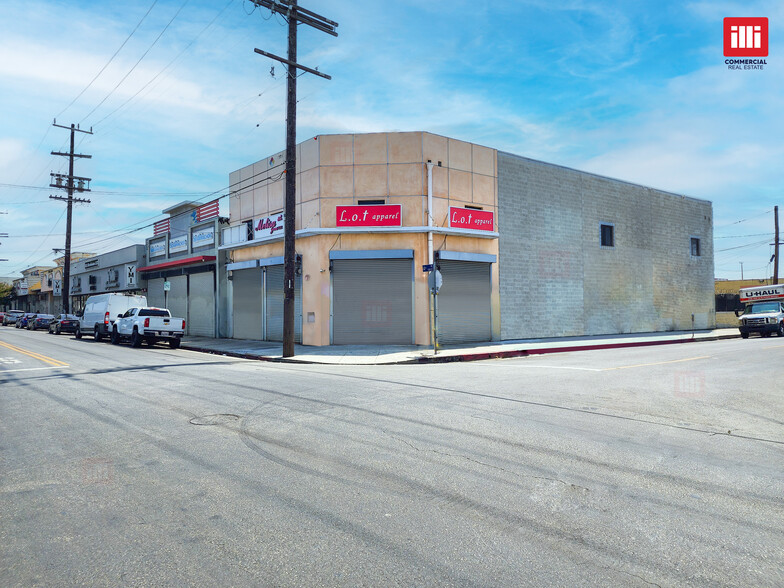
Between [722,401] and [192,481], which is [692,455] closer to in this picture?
[722,401]

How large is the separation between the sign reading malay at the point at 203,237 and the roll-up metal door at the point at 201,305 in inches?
71.4

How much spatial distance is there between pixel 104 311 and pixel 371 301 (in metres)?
15.6

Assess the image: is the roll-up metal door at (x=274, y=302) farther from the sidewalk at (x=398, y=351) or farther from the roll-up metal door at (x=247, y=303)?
the roll-up metal door at (x=247, y=303)

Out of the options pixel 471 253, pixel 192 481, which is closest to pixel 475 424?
pixel 192 481

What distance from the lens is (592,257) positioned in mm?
28016

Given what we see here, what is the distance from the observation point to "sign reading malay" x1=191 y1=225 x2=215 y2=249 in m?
29.7

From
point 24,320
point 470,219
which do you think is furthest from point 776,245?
point 24,320

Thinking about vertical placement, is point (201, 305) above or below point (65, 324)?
above

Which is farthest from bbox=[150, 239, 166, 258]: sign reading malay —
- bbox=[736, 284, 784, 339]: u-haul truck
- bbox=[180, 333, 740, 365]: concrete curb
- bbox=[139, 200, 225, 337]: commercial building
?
bbox=[736, 284, 784, 339]: u-haul truck

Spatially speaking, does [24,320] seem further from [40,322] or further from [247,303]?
[247,303]

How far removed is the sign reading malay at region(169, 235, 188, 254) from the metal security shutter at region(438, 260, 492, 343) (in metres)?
18.7

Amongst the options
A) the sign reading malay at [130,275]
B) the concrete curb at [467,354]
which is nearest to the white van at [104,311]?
the concrete curb at [467,354]

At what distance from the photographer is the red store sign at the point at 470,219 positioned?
73.0 feet

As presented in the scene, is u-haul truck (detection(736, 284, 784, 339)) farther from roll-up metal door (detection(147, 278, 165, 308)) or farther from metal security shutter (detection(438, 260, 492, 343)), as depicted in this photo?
roll-up metal door (detection(147, 278, 165, 308))
